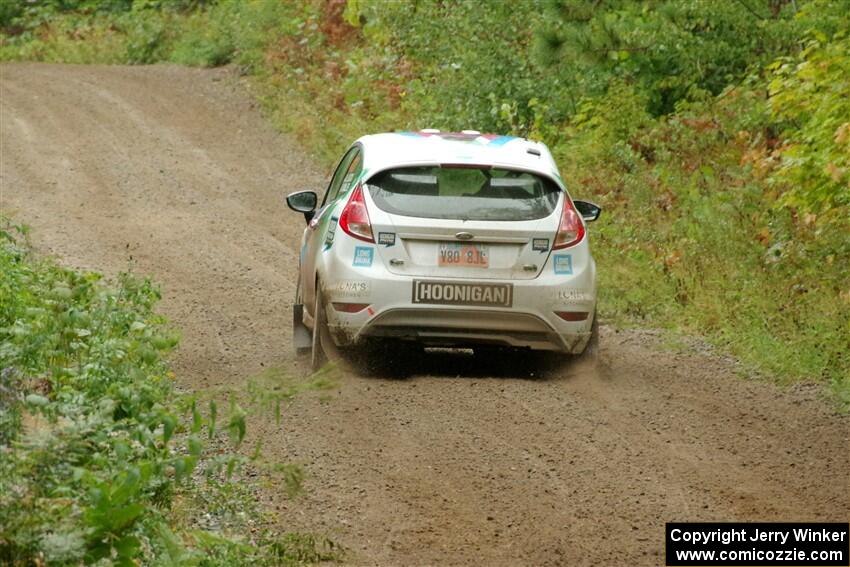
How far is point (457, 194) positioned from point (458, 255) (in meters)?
0.46

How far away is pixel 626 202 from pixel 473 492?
10.2 meters

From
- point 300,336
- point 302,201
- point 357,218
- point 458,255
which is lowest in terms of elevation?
point 300,336

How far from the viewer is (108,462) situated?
6152 mm

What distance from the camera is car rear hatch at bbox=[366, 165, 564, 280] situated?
10.1 meters

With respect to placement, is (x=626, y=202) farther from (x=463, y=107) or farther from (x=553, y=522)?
(x=553, y=522)

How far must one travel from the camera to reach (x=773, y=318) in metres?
12.8

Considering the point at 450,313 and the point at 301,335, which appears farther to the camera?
the point at 301,335

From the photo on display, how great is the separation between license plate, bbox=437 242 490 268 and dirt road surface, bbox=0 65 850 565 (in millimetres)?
814

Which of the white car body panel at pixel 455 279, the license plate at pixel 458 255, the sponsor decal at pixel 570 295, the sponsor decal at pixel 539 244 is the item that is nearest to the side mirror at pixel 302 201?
the white car body panel at pixel 455 279

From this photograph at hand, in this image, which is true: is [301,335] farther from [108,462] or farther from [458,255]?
[108,462]

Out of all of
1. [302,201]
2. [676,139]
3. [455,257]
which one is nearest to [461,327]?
[455,257]

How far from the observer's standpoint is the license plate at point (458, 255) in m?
10.1

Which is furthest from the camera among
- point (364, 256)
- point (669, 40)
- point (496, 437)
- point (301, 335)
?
point (669, 40)

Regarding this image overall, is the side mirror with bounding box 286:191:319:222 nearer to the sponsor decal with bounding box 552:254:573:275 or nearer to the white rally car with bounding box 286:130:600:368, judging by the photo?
the white rally car with bounding box 286:130:600:368
